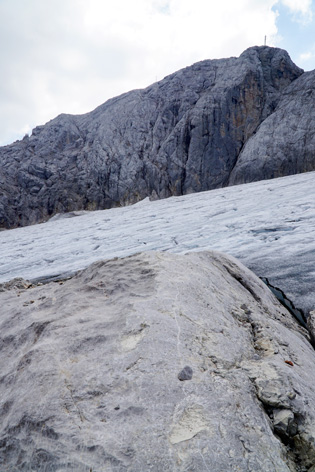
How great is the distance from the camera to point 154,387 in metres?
1.15

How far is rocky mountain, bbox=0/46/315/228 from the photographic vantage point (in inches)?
741

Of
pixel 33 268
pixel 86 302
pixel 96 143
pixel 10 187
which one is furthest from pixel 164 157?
pixel 86 302

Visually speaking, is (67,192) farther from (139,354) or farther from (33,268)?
(139,354)

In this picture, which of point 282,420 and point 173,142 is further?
point 173,142

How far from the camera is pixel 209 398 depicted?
44.3 inches

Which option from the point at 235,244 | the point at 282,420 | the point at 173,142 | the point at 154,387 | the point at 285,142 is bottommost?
the point at 235,244

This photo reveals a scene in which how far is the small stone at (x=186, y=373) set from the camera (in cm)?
119

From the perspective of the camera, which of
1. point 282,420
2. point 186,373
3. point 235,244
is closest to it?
point 282,420

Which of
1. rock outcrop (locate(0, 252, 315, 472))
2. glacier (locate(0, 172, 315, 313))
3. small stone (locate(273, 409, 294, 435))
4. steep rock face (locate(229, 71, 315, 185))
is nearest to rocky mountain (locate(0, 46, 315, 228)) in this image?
steep rock face (locate(229, 71, 315, 185))

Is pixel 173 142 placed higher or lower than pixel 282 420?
higher

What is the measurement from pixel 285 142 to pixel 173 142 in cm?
774

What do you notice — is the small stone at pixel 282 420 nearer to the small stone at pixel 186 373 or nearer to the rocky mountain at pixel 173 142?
the small stone at pixel 186 373

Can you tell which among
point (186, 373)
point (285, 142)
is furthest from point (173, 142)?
point (186, 373)

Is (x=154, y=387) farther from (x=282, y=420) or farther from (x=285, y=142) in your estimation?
(x=285, y=142)
